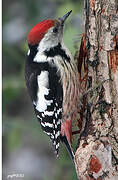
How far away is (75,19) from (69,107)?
1.04m

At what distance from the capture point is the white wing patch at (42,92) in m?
3.39

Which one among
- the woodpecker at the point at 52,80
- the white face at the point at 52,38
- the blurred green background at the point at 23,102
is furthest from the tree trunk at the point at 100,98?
the blurred green background at the point at 23,102

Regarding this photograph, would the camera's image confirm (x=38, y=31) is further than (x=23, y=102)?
No

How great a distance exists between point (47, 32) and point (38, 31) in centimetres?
11

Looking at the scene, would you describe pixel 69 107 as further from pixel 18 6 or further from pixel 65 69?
pixel 18 6

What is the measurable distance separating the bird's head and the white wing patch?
11.6 inches

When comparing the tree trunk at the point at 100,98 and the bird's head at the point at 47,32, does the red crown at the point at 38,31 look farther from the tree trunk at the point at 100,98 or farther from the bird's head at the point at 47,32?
the tree trunk at the point at 100,98

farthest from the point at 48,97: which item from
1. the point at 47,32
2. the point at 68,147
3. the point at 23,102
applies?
the point at 23,102

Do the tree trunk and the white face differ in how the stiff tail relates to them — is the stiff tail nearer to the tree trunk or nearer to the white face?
the tree trunk

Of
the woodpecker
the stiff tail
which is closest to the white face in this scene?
the woodpecker

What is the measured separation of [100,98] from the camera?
10.2 feet

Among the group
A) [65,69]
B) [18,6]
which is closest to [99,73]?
[65,69]

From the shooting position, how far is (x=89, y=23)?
10.4 ft

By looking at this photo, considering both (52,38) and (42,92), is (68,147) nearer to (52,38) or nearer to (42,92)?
(42,92)
